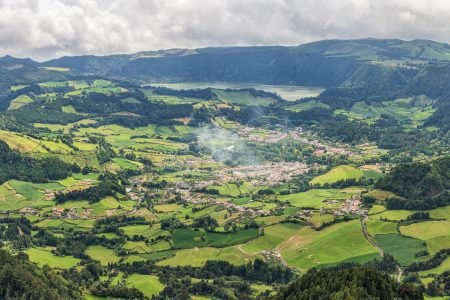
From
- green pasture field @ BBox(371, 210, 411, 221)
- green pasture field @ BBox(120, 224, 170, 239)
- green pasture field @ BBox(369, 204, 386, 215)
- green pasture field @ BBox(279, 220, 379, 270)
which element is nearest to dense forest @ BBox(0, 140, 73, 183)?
green pasture field @ BBox(120, 224, 170, 239)

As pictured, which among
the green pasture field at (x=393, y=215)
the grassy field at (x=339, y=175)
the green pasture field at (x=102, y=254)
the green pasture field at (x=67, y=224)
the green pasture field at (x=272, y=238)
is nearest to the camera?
the green pasture field at (x=102, y=254)

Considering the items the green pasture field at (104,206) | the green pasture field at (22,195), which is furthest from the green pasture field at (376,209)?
the green pasture field at (22,195)

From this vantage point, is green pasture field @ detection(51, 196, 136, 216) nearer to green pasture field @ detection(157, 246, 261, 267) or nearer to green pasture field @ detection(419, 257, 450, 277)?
green pasture field @ detection(157, 246, 261, 267)

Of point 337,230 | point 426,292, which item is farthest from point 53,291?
point 337,230

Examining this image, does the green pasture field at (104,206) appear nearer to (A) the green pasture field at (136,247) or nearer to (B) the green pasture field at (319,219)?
(A) the green pasture field at (136,247)

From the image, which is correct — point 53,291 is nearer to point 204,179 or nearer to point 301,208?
point 301,208

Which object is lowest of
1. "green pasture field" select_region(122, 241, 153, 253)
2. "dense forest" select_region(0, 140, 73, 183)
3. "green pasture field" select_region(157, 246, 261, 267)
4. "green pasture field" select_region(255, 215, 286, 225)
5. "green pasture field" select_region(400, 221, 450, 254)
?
"green pasture field" select_region(122, 241, 153, 253)
